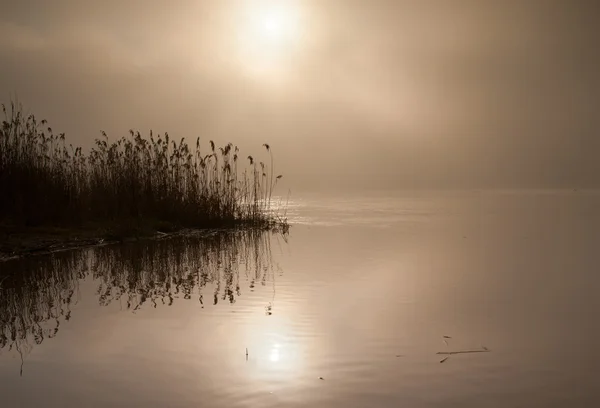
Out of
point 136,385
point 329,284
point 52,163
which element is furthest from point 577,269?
point 52,163

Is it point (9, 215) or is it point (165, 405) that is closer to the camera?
point (165, 405)

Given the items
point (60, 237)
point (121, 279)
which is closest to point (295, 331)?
point (121, 279)

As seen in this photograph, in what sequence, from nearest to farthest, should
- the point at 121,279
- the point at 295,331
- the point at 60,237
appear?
1. the point at 295,331
2. the point at 121,279
3. the point at 60,237

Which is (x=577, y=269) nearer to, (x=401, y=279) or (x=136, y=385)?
(x=401, y=279)

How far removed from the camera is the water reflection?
17.9ft

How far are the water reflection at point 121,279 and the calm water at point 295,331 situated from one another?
32mm

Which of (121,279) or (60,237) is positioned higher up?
(60,237)

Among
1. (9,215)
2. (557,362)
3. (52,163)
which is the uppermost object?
(52,163)

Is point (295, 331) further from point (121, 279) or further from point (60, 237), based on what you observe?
point (60, 237)

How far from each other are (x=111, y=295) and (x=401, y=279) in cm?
426

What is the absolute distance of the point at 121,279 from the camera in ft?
25.3

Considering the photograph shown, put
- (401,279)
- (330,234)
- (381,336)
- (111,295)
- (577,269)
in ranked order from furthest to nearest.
Result: (330,234) < (577,269) < (401,279) < (111,295) < (381,336)

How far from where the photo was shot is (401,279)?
813 centimetres

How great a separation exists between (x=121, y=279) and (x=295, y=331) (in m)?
3.75
